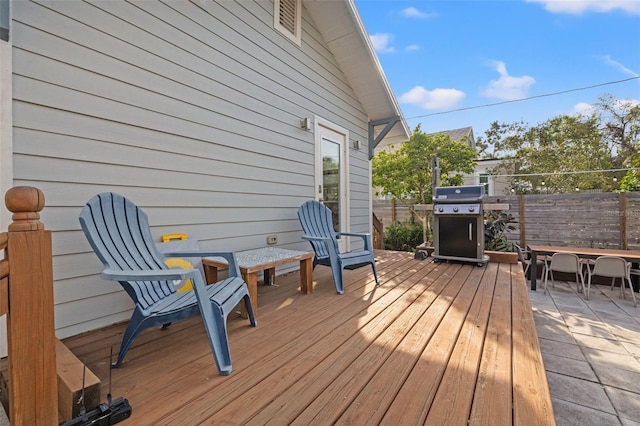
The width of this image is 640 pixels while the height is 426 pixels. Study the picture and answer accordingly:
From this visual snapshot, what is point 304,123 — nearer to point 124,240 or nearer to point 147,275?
point 124,240

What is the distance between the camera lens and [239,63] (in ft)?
10.5

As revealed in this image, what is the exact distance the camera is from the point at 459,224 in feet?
13.8

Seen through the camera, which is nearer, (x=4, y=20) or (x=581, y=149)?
(x=4, y=20)

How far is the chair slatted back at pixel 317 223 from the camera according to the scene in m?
3.38

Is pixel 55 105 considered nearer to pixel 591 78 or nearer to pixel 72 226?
pixel 72 226

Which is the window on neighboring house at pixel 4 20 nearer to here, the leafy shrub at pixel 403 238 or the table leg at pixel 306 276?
the table leg at pixel 306 276

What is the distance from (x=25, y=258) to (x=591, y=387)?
325cm

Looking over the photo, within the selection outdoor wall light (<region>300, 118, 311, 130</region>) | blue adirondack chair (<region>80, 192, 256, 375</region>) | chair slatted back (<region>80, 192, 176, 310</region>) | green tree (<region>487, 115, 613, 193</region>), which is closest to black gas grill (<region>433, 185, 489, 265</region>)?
outdoor wall light (<region>300, 118, 311, 130</region>)

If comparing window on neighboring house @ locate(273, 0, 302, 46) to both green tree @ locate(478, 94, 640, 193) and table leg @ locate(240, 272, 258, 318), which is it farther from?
green tree @ locate(478, 94, 640, 193)

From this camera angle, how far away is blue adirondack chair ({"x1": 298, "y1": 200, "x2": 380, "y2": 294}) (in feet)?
A: 9.56

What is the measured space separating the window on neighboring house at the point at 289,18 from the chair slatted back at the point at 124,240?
305 cm

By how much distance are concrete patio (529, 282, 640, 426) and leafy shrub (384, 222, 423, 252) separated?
327 centimetres

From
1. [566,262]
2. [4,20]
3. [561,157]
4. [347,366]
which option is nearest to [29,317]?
[347,366]

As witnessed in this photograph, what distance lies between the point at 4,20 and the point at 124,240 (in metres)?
1.39
